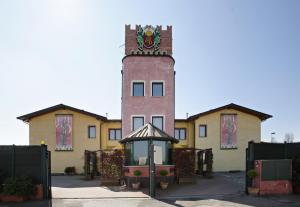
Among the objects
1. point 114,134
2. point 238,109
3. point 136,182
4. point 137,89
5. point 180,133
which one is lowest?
point 136,182

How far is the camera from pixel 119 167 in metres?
20.5

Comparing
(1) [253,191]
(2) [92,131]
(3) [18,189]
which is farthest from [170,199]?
(2) [92,131]

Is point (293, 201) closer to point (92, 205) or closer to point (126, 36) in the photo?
point (92, 205)

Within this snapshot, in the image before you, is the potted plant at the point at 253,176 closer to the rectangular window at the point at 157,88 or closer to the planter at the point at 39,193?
the planter at the point at 39,193

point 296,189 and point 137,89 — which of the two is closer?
point 296,189

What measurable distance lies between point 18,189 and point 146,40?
17.0m

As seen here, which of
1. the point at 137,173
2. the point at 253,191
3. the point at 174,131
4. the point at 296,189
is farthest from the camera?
the point at 174,131

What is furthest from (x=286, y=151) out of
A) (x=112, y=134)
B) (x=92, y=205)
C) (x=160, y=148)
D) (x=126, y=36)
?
(x=112, y=134)

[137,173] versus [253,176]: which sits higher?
[253,176]

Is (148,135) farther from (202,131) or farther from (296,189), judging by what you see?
(202,131)

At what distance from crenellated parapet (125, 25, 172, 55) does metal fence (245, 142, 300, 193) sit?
13.8 meters

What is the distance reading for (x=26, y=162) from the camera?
46.8ft

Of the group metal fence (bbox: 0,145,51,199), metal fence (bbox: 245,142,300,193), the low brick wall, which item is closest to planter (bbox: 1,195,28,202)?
metal fence (bbox: 0,145,51,199)

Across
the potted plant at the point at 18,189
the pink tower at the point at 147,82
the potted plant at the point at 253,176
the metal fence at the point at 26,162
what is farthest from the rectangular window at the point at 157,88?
the potted plant at the point at 18,189
